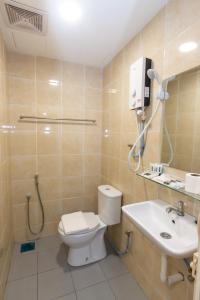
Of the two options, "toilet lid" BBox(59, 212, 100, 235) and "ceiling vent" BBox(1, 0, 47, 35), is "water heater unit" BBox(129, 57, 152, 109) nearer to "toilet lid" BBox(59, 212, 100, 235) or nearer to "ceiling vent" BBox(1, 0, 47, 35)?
"ceiling vent" BBox(1, 0, 47, 35)

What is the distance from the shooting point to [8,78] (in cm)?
196

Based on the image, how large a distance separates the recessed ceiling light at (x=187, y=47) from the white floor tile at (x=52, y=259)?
89.0 inches

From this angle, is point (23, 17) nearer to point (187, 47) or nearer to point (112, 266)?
point (187, 47)

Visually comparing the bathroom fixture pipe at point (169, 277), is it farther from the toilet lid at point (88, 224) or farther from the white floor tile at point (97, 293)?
the toilet lid at point (88, 224)

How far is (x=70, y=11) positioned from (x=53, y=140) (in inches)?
54.6

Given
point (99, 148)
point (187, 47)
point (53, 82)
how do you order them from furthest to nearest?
point (99, 148)
point (53, 82)
point (187, 47)

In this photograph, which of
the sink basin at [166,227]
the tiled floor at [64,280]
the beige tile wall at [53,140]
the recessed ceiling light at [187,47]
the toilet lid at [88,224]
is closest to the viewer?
the sink basin at [166,227]

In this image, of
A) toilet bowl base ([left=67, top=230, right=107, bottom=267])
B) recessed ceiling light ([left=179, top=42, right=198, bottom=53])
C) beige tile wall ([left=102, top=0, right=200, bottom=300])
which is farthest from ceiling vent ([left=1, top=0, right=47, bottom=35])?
toilet bowl base ([left=67, top=230, right=107, bottom=267])

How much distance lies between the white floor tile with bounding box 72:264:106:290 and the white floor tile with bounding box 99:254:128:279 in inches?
2.2

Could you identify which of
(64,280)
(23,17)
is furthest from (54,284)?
(23,17)

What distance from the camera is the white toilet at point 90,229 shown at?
171cm

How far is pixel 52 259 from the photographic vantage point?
1.89 m

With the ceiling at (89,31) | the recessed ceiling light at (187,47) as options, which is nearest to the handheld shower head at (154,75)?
the recessed ceiling light at (187,47)

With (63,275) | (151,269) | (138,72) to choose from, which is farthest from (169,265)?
(138,72)
